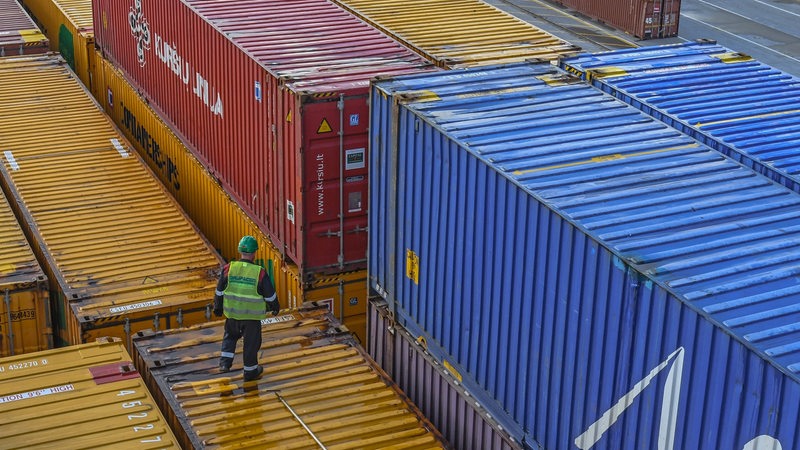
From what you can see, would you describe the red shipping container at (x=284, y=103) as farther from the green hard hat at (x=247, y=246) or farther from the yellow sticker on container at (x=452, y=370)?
the yellow sticker on container at (x=452, y=370)

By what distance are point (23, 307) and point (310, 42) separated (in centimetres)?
542

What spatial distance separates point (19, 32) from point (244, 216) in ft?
37.1

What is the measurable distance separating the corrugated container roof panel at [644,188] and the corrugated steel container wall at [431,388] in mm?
2474

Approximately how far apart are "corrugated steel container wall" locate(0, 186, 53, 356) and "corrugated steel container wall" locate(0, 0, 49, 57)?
10.5 meters

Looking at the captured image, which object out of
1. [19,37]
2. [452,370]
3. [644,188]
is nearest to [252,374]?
[452,370]

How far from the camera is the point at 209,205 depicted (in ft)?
55.7

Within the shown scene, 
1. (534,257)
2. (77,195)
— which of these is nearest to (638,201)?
(534,257)

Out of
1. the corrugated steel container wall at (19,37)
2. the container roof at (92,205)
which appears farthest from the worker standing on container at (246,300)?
the corrugated steel container wall at (19,37)

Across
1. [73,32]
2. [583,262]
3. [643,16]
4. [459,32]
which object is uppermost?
[459,32]

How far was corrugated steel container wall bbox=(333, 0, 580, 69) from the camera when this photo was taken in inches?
598

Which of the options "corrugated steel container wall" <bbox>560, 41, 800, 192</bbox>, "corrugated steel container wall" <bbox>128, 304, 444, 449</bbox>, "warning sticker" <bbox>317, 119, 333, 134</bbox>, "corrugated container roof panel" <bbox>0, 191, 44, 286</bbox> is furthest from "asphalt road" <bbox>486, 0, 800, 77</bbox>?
"corrugated steel container wall" <bbox>128, 304, 444, 449</bbox>

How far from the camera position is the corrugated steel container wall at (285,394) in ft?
33.9

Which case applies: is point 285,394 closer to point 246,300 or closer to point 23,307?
point 246,300

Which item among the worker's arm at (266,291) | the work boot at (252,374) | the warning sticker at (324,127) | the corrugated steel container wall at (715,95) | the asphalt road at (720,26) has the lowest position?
the asphalt road at (720,26)
